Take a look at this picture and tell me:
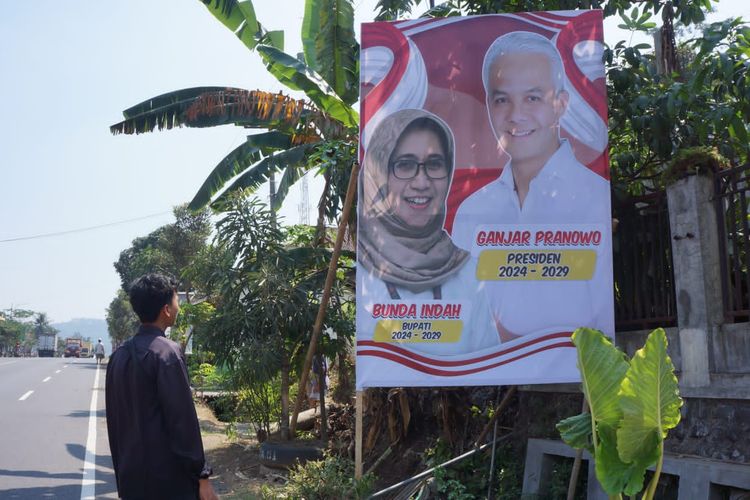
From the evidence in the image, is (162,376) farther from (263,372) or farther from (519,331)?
(263,372)

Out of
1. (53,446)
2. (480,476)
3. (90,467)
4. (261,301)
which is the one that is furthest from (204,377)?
(480,476)

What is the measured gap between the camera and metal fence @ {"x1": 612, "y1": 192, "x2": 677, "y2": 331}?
6910 mm

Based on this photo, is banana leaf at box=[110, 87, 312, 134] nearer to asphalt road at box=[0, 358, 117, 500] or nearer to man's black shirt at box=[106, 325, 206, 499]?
asphalt road at box=[0, 358, 117, 500]

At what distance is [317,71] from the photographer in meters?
11.7

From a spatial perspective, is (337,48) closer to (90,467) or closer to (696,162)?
(696,162)

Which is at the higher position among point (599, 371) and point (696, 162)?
point (696, 162)

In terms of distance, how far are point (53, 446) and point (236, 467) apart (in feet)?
12.1

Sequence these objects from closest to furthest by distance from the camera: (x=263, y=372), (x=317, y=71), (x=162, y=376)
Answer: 1. (x=162, y=376)
2. (x=263, y=372)
3. (x=317, y=71)

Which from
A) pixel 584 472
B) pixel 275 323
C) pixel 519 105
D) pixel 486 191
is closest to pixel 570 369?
pixel 584 472

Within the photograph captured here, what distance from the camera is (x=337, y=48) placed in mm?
11484

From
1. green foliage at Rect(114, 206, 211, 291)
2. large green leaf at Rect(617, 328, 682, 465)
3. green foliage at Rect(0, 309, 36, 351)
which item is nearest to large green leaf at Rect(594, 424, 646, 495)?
large green leaf at Rect(617, 328, 682, 465)

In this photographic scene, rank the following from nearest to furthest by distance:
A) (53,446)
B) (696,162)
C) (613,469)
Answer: (613,469) < (696,162) < (53,446)

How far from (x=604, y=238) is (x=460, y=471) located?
2854 mm

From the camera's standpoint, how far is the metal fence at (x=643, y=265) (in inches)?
272
